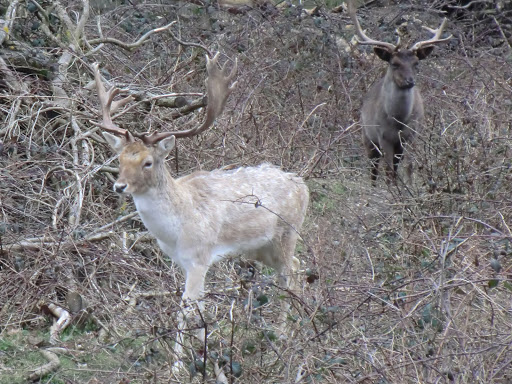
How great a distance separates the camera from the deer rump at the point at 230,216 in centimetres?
624

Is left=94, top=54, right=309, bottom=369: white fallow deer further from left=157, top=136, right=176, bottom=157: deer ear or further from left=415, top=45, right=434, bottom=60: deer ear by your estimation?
left=415, top=45, right=434, bottom=60: deer ear

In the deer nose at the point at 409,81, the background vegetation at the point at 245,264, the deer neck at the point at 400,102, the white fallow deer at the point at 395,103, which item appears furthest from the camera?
the deer neck at the point at 400,102

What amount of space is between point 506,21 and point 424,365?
33.7 feet

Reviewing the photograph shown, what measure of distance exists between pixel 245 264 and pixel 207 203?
697mm

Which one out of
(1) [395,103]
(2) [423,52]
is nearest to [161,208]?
(1) [395,103]

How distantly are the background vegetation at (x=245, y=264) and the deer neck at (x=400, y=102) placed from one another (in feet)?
1.08

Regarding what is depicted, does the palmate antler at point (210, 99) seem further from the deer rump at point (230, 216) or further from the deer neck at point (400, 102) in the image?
the deer neck at point (400, 102)

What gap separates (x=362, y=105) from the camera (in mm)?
10812

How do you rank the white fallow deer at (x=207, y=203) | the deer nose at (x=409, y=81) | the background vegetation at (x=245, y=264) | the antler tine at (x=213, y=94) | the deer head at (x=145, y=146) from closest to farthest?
the background vegetation at (x=245, y=264) < the deer head at (x=145, y=146) < the white fallow deer at (x=207, y=203) < the antler tine at (x=213, y=94) < the deer nose at (x=409, y=81)

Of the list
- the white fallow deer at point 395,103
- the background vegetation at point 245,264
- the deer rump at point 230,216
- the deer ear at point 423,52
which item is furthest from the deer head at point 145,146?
the deer ear at point 423,52

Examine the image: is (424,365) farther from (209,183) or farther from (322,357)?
(209,183)

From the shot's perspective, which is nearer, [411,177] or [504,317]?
[504,317]

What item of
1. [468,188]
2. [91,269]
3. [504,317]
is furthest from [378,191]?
[504,317]

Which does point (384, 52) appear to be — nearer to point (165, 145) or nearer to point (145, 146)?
point (165, 145)
